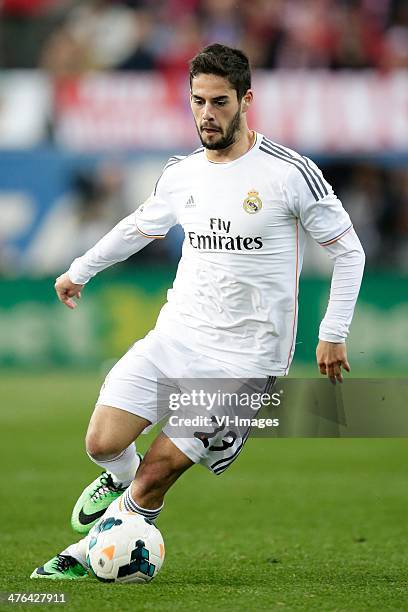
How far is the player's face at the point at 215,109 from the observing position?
5656 millimetres

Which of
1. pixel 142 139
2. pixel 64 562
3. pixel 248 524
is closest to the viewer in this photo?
pixel 64 562

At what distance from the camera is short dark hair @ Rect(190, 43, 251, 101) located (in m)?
5.66

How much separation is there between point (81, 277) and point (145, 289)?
36.4 ft

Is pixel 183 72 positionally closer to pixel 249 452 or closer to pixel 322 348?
pixel 249 452

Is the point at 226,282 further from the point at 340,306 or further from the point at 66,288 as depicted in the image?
the point at 66,288

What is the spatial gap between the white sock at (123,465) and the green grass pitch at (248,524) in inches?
21.0

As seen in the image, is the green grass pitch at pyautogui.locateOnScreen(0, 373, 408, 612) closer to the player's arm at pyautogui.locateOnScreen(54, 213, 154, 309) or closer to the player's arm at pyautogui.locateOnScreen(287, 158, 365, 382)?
the player's arm at pyautogui.locateOnScreen(287, 158, 365, 382)

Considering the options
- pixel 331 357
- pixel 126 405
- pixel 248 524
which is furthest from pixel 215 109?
pixel 248 524

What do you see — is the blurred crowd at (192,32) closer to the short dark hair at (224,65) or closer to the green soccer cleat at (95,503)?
the short dark hair at (224,65)

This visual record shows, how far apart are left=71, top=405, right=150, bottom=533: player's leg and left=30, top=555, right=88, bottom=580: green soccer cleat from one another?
247 millimetres

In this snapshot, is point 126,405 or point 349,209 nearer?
point 126,405

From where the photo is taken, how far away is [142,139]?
1981cm

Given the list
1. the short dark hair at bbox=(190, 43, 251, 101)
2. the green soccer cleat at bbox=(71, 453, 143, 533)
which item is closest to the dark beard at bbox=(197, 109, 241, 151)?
the short dark hair at bbox=(190, 43, 251, 101)

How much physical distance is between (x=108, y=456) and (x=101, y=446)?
97mm
